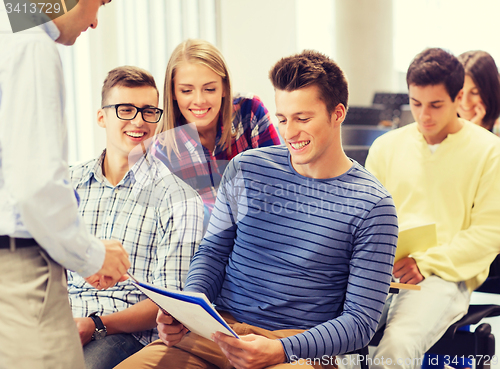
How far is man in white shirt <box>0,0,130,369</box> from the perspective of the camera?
2.88 ft

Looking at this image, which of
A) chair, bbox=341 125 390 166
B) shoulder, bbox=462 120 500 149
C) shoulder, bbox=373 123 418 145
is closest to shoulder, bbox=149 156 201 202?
shoulder, bbox=373 123 418 145

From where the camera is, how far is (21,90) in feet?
2.88

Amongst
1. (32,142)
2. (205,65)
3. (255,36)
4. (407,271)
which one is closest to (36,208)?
(32,142)

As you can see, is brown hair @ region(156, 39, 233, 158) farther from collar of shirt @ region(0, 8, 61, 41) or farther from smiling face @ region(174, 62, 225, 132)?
collar of shirt @ region(0, 8, 61, 41)

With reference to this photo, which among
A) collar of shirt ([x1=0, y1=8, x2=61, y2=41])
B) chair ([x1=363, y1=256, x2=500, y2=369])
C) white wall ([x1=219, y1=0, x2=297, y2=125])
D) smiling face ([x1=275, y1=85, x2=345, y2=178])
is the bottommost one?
chair ([x1=363, y1=256, x2=500, y2=369])

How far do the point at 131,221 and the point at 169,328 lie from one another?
46cm

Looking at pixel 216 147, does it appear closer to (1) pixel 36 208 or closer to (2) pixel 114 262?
(2) pixel 114 262

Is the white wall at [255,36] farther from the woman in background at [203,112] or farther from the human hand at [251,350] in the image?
the human hand at [251,350]

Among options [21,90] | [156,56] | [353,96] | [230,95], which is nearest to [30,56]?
[21,90]

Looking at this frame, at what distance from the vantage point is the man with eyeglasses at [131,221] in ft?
5.08

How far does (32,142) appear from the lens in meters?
0.88

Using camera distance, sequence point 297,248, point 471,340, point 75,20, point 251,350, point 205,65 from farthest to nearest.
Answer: point 205,65 → point 471,340 → point 297,248 → point 251,350 → point 75,20

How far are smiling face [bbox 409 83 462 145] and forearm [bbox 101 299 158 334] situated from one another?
135 cm

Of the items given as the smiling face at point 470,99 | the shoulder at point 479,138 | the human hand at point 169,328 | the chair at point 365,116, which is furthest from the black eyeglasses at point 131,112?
the chair at point 365,116
